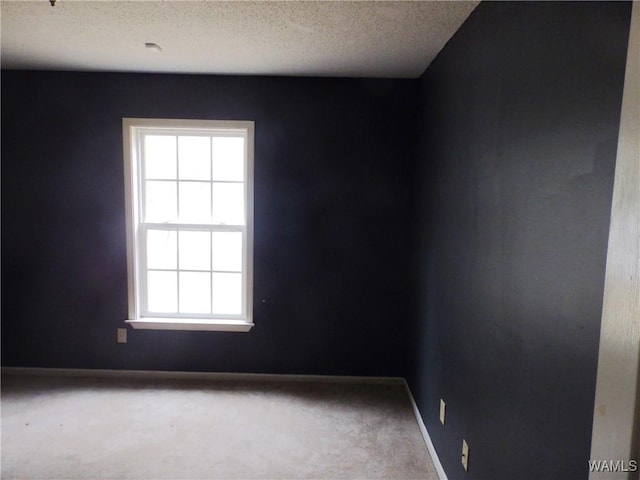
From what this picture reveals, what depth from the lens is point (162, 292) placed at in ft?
10.2

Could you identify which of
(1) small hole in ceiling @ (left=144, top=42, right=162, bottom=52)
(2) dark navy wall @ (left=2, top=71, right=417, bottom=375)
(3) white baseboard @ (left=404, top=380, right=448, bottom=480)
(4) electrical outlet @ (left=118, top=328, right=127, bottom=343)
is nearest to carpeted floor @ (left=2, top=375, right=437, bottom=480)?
(3) white baseboard @ (left=404, top=380, right=448, bottom=480)

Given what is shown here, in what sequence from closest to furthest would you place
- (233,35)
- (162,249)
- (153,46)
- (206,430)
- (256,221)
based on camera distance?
1. (233,35)
2. (153,46)
3. (206,430)
4. (256,221)
5. (162,249)

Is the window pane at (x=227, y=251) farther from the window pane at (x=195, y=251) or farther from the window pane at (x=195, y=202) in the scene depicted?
the window pane at (x=195, y=202)

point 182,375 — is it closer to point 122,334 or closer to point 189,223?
point 122,334

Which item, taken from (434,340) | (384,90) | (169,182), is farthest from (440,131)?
(169,182)

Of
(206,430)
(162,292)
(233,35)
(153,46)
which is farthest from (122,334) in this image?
(233,35)

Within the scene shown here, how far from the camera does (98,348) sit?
10.0ft

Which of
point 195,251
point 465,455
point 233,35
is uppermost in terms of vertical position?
point 233,35

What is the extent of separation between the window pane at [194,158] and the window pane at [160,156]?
6 centimetres

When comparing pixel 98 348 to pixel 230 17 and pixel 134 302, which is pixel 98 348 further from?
pixel 230 17

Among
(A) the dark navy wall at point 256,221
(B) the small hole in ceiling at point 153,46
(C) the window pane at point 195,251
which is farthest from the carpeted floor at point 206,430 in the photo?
(B) the small hole in ceiling at point 153,46

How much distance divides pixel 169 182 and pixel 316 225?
3.98 feet

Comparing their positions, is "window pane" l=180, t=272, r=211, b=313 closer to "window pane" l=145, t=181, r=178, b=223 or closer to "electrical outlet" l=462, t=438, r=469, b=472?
"window pane" l=145, t=181, r=178, b=223

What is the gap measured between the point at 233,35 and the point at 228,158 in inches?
40.5
